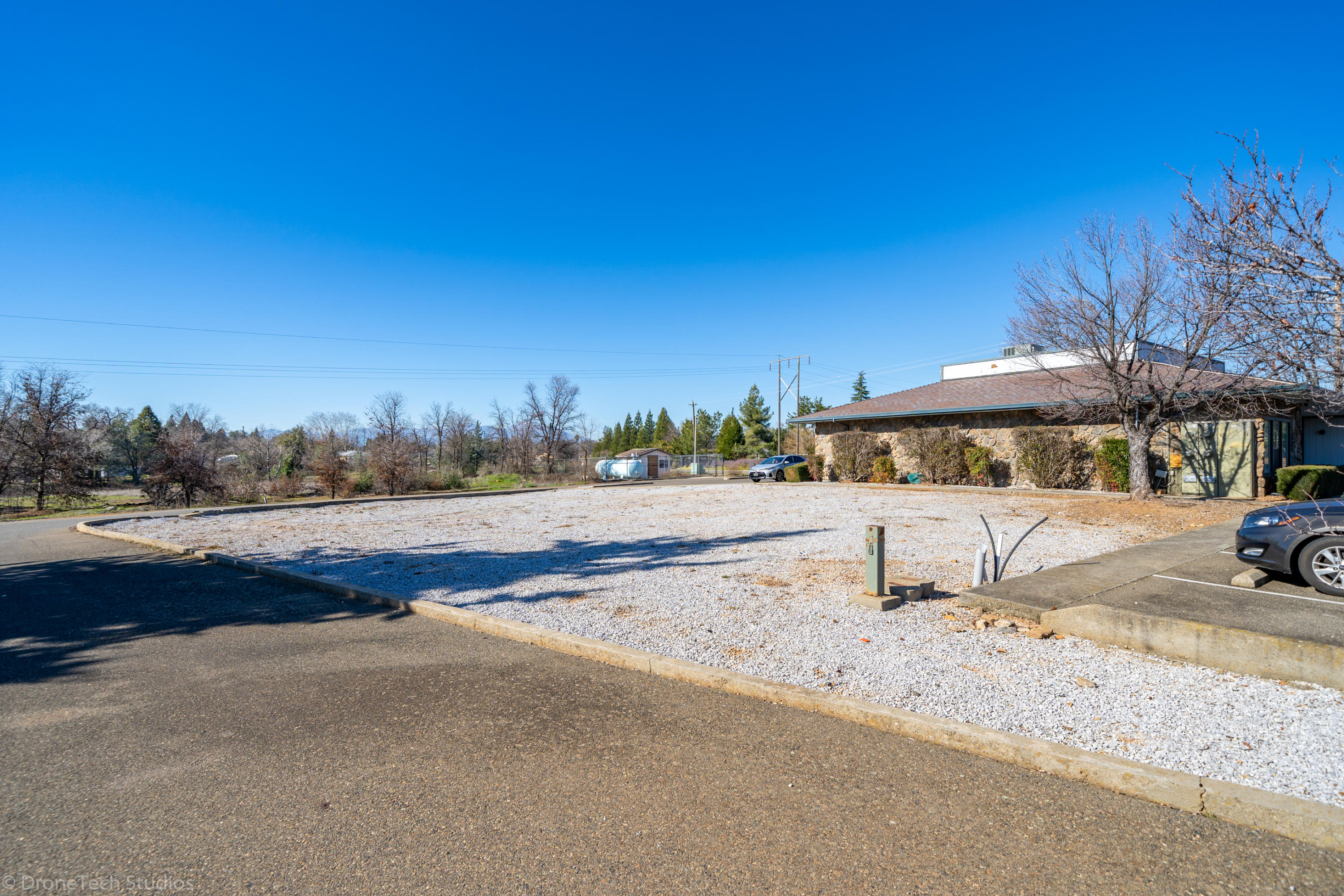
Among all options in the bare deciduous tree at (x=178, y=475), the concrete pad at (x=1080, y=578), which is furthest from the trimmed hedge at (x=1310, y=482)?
the bare deciduous tree at (x=178, y=475)

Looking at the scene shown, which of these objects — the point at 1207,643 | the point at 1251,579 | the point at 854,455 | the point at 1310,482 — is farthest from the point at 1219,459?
the point at 1207,643

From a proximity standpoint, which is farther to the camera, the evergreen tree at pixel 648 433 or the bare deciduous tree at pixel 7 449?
the evergreen tree at pixel 648 433

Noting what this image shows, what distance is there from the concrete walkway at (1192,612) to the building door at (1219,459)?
13.7 metres

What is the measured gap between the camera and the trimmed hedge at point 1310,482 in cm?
1622

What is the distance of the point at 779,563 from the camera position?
898 cm

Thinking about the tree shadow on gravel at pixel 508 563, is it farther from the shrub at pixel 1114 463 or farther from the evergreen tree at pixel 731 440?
the evergreen tree at pixel 731 440

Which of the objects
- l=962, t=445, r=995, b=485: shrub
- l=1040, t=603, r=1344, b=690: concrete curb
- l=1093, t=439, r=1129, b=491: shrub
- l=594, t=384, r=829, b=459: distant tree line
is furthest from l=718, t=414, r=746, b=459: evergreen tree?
l=1040, t=603, r=1344, b=690: concrete curb

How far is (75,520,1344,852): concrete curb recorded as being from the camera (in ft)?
9.57

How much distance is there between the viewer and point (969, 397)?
25.7 meters

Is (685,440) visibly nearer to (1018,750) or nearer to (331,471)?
(331,471)

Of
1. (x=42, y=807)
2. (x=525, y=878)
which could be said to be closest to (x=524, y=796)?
(x=525, y=878)

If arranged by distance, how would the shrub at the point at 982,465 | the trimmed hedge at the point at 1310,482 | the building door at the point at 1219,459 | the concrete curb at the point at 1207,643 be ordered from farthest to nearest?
the shrub at the point at 982,465 < the building door at the point at 1219,459 < the trimmed hedge at the point at 1310,482 < the concrete curb at the point at 1207,643

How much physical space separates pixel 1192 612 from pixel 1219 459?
17574 millimetres

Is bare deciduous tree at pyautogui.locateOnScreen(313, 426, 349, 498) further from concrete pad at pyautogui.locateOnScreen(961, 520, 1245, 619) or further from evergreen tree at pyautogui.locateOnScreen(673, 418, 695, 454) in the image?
evergreen tree at pyautogui.locateOnScreen(673, 418, 695, 454)
